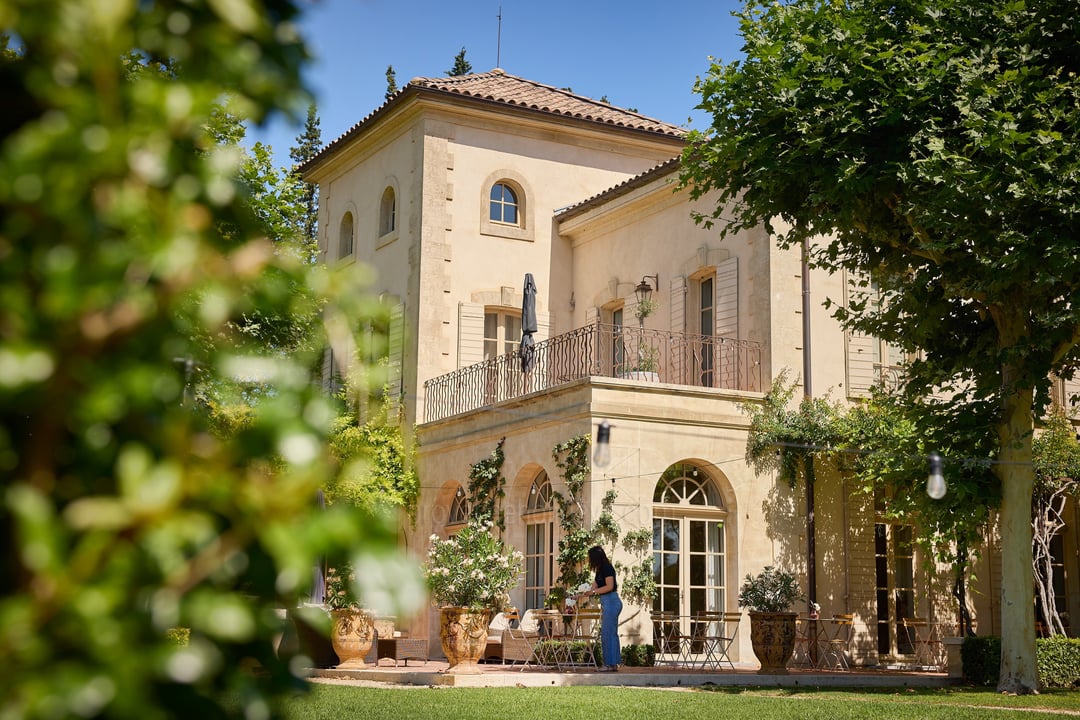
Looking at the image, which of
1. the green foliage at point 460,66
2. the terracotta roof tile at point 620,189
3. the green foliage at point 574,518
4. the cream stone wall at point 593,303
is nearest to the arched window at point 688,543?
the cream stone wall at point 593,303

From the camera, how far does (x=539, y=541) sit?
62.7 ft

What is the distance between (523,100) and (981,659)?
14.3 meters

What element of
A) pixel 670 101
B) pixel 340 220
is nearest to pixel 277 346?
pixel 340 220

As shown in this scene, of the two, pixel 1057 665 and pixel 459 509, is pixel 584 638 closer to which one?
pixel 1057 665

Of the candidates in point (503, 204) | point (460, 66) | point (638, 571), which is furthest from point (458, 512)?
point (460, 66)

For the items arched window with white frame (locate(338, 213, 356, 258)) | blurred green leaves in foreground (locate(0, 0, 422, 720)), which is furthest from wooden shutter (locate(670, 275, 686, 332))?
blurred green leaves in foreground (locate(0, 0, 422, 720))

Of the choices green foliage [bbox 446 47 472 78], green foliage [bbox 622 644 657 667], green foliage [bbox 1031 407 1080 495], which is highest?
green foliage [bbox 446 47 472 78]

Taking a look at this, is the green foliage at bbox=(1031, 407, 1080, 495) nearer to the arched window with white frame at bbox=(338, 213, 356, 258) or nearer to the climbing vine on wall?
the climbing vine on wall

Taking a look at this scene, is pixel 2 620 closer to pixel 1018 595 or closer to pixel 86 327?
pixel 86 327

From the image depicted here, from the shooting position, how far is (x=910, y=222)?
13.5m

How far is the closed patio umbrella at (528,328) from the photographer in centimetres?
1969

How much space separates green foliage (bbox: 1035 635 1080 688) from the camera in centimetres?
1489

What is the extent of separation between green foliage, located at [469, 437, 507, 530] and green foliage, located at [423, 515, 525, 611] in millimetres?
3655

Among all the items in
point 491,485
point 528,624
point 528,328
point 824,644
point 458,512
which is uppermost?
point 528,328
